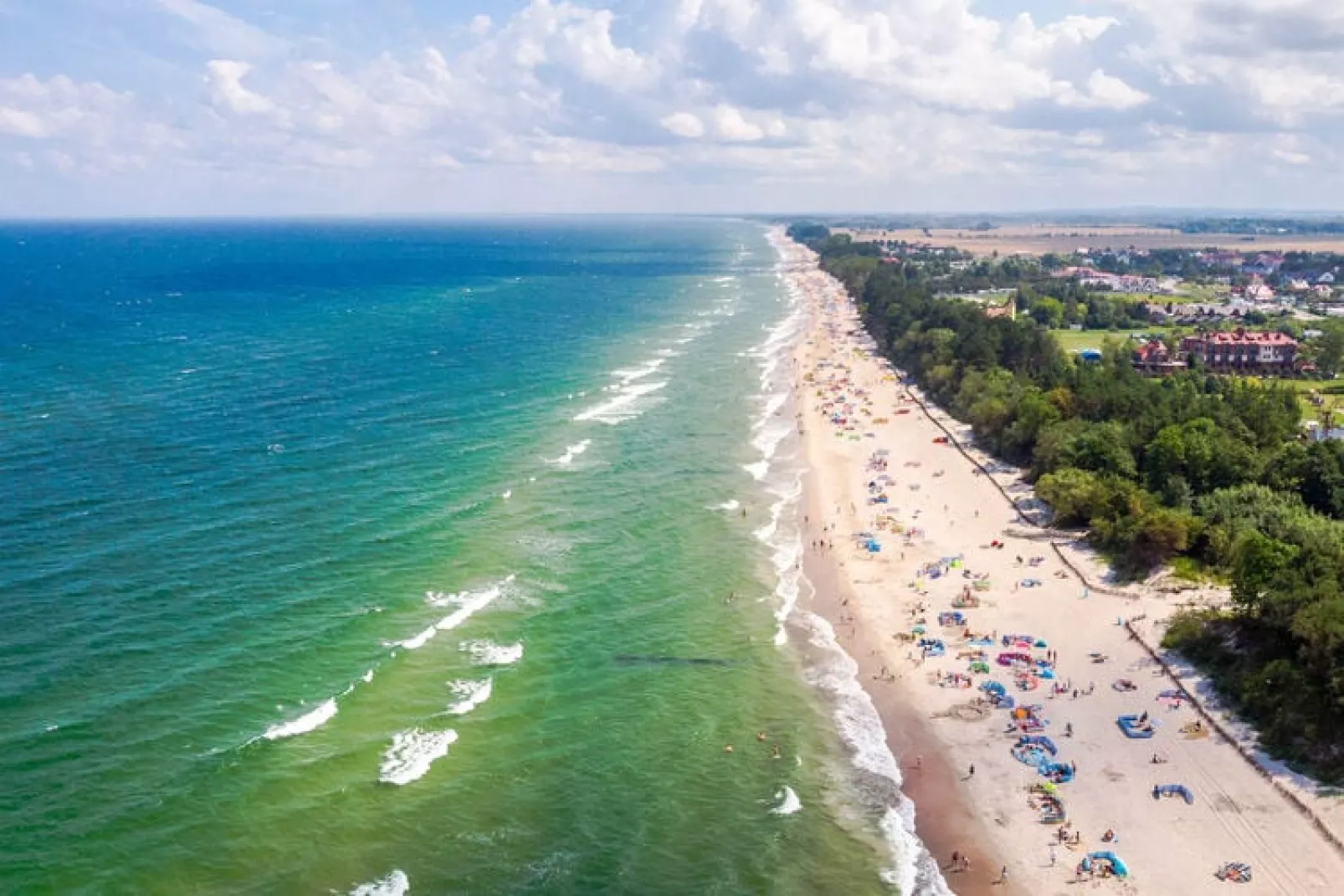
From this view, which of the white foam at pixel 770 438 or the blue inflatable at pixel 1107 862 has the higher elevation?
the white foam at pixel 770 438

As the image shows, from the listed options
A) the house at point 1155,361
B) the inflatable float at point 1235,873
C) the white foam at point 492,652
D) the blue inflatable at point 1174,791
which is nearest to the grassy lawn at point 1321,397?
the house at point 1155,361

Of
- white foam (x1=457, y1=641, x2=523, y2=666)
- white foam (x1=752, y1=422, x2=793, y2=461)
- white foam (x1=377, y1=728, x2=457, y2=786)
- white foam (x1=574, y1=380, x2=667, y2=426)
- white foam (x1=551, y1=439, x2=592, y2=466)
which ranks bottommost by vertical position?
white foam (x1=377, y1=728, x2=457, y2=786)

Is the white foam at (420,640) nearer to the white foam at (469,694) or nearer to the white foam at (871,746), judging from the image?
the white foam at (469,694)

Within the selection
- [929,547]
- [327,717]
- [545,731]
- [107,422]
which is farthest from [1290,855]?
[107,422]

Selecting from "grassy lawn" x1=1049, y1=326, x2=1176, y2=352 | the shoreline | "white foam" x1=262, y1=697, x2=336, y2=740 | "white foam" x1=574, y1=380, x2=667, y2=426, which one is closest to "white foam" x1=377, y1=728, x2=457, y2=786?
"white foam" x1=262, y1=697, x2=336, y2=740

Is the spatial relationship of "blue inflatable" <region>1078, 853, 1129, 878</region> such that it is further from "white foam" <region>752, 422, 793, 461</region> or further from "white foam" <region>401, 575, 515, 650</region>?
"white foam" <region>752, 422, 793, 461</region>

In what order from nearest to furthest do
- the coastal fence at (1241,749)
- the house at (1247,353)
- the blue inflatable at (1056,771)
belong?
the coastal fence at (1241,749)
the blue inflatable at (1056,771)
the house at (1247,353)
